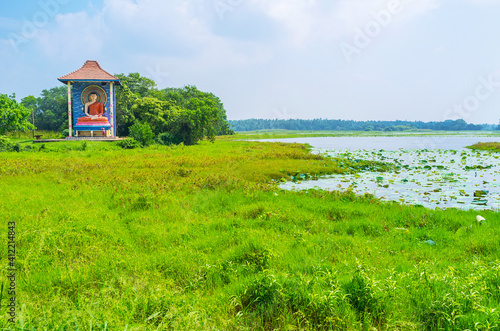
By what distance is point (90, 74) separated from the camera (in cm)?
3288

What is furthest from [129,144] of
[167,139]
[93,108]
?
[93,108]

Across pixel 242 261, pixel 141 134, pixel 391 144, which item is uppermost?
pixel 141 134

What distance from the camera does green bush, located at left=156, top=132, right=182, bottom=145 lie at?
32.6 metres

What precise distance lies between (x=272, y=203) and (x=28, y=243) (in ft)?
17.5

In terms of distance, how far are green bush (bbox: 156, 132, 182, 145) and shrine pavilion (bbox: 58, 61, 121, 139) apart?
539 cm

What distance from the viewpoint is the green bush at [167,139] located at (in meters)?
32.6

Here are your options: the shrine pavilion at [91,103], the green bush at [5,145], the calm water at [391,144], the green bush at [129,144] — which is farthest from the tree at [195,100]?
the green bush at [5,145]

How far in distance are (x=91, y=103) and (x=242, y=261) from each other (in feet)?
110

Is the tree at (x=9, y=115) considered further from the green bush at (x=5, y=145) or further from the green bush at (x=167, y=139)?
the green bush at (x=167, y=139)

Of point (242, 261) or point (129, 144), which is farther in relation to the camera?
point (129, 144)

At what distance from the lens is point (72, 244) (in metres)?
5.20

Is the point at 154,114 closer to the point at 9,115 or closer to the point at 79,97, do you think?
the point at 79,97

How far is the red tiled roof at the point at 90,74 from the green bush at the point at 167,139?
741 cm

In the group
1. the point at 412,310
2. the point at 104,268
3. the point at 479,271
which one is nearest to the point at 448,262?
the point at 479,271
